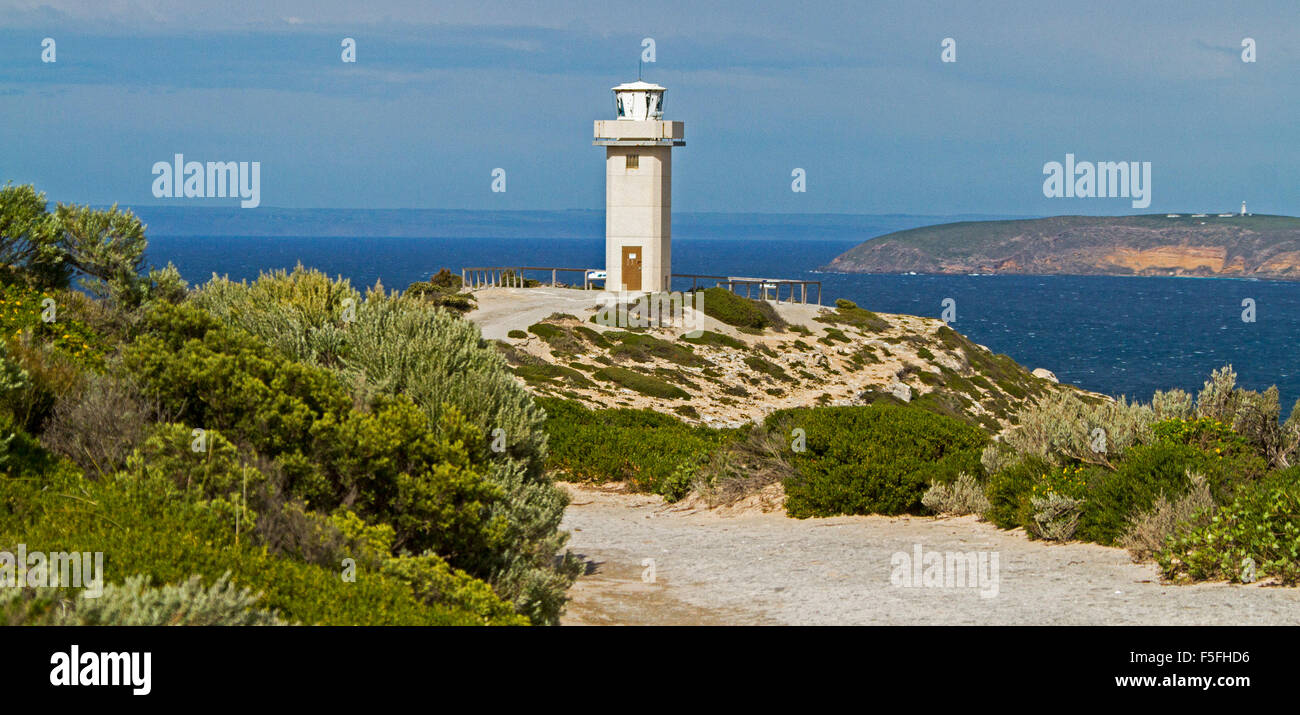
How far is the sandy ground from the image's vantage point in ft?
26.5

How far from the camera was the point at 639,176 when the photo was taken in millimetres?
47781

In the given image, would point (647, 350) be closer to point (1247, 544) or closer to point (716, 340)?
point (716, 340)

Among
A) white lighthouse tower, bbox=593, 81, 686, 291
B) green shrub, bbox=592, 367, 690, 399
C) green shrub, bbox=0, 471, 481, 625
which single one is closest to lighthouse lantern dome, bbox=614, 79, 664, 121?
white lighthouse tower, bbox=593, 81, 686, 291

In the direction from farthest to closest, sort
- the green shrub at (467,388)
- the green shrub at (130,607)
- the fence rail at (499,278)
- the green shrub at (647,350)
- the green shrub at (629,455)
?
the fence rail at (499,278) < the green shrub at (647,350) < the green shrub at (629,455) < the green shrub at (467,388) < the green shrub at (130,607)

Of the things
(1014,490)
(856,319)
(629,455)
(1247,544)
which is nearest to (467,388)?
(1014,490)

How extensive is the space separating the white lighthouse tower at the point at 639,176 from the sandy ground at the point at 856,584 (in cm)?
3530

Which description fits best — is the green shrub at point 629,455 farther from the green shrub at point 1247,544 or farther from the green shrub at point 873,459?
the green shrub at point 1247,544

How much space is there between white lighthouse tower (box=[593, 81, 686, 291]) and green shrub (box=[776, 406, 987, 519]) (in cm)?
3285

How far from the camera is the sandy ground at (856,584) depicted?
318 inches

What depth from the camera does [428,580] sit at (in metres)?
6.82

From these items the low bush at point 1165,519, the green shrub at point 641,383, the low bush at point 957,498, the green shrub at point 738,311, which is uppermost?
the green shrub at point 738,311

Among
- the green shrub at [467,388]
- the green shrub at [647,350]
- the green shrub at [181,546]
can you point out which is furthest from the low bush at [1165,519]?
the green shrub at [647,350]
